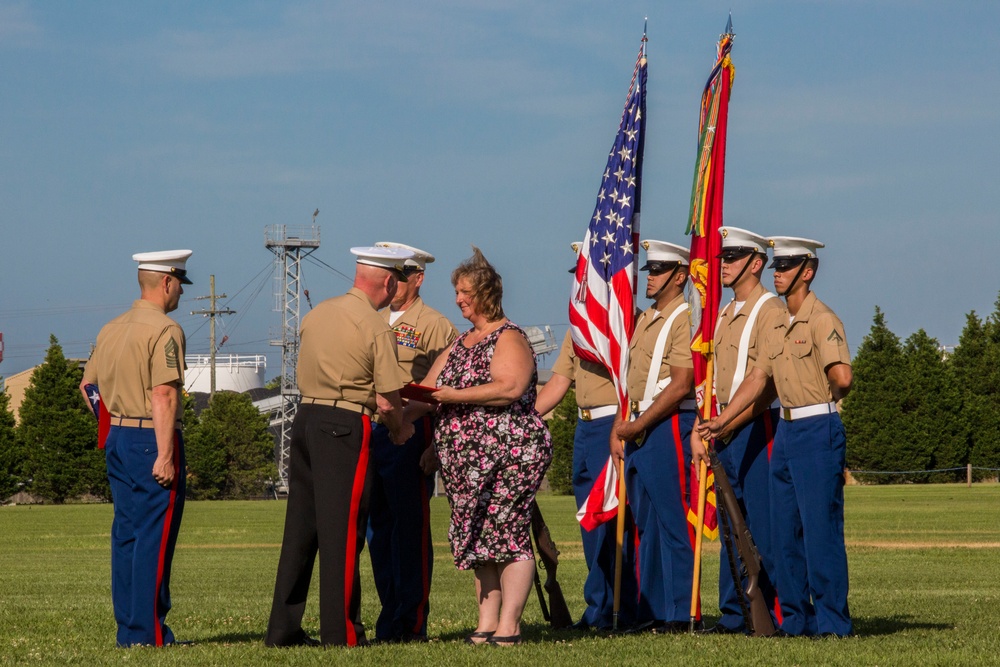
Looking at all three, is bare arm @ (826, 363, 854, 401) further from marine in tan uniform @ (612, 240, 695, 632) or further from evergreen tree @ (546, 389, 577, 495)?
evergreen tree @ (546, 389, 577, 495)

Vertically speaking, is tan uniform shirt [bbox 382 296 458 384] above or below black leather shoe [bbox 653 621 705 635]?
above

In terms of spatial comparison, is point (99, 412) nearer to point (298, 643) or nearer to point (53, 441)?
point (298, 643)

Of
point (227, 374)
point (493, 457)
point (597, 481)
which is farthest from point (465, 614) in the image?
point (227, 374)

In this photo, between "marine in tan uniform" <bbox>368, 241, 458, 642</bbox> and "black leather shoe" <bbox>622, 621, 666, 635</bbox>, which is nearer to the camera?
"marine in tan uniform" <bbox>368, 241, 458, 642</bbox>

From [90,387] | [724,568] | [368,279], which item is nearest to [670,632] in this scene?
[724,568]

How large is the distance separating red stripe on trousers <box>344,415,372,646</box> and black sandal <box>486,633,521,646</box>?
31.3 inches

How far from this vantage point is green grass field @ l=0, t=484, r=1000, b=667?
305 inches

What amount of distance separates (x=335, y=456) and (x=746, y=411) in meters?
2.75

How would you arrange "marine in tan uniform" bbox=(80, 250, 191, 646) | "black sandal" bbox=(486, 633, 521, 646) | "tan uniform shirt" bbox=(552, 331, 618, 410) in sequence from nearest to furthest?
"black sandal" bbox=(486, 633, 521, 646)
"marine in tan uniform" bbox=(80, 250, 191, 646)
"tan uniform shirt" bbox=(552, 331, 618, 410)

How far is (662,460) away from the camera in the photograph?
9.45 m

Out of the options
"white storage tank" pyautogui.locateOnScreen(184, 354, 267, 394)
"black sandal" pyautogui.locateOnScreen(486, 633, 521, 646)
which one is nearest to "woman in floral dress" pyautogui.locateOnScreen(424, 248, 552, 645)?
"black sandal" pyautogui.locateOnScreen(486, 633, 521, 646)

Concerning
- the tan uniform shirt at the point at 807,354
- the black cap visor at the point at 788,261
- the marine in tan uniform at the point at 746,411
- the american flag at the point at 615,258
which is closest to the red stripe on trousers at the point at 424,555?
the american flag at the point at 615,258

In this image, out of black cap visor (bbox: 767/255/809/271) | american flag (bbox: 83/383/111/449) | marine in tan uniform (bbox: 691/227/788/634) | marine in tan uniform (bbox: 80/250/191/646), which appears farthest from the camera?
marine in tan uniform (bbox: 691/227/788/634)

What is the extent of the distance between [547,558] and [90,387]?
3180 mm
